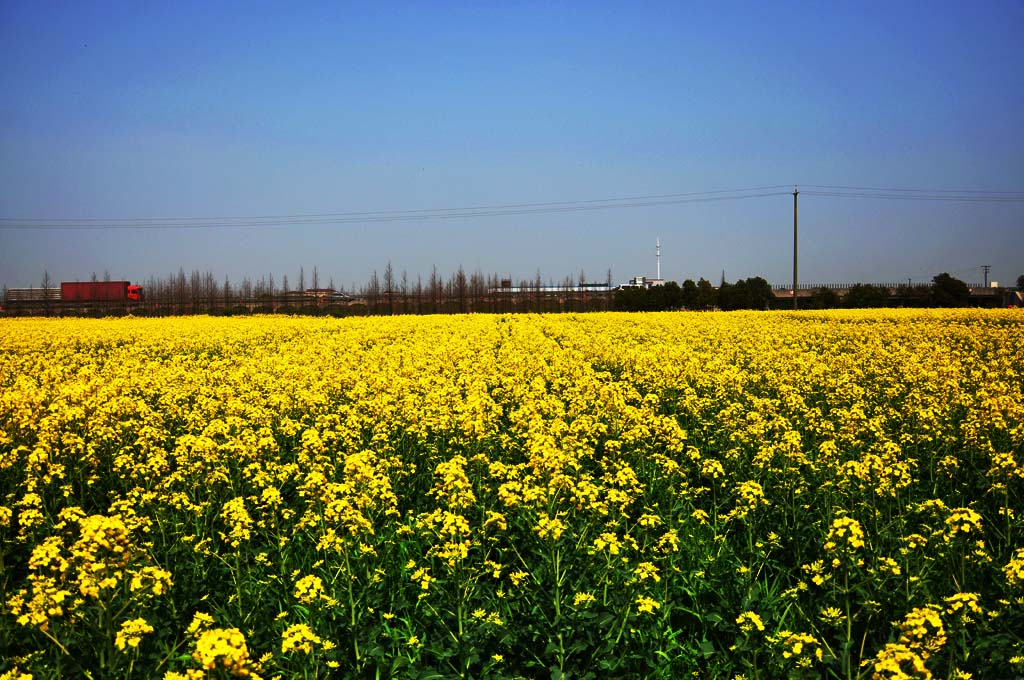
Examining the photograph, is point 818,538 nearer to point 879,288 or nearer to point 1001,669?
point 1001,669

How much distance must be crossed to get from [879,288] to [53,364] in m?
56.8

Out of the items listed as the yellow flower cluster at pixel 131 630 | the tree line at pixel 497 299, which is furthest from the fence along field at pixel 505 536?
the tree line at pixel 497 299

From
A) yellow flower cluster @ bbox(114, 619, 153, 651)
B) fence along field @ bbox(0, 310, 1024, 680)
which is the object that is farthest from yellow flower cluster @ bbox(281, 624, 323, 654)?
yellow flower cluster @ bbox(114, 619, 153, 651)

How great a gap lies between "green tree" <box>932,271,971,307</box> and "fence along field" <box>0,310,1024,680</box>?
52.5 metres

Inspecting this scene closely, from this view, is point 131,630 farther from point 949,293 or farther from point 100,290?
point 100,290

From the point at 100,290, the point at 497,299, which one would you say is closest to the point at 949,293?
the point at 497,299

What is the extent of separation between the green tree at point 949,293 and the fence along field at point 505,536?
5252 cm

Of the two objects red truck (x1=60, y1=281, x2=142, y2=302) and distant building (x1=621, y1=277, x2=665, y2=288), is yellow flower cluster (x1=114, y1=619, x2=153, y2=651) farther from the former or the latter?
red truck (x1=60, y1=281, x2=142, y2=302)

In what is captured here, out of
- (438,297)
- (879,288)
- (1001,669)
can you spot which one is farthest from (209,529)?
(879,288)

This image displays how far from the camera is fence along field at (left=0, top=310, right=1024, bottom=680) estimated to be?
4156mm

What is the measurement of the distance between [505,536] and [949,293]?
199ft

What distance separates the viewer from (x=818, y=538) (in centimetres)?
595

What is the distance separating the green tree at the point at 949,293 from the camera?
56.3 m

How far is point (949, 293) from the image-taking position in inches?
2224
